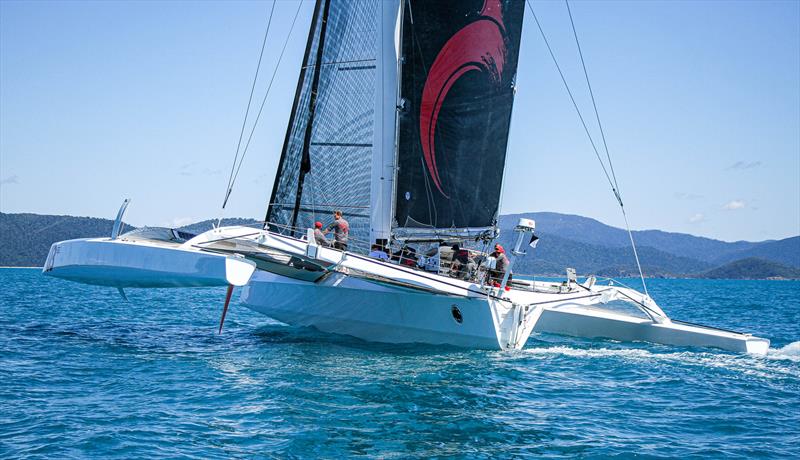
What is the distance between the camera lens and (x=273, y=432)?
653 cm

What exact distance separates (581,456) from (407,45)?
8389 millimetres

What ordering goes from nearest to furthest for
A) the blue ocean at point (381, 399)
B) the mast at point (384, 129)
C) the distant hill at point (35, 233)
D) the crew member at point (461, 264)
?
the blue ocean at point (381, 399)
the crew member at point (461, 264)
the mast at point (384, 129)
the distant hill at point (35, 233)

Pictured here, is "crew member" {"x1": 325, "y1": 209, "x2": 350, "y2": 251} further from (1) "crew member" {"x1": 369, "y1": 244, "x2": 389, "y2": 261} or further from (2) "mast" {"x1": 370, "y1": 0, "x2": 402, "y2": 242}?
(2) "mast" {"x1": 370, "y1": 0, "x2": 402, "y2": 242}

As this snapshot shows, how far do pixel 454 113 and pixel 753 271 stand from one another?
16345cm

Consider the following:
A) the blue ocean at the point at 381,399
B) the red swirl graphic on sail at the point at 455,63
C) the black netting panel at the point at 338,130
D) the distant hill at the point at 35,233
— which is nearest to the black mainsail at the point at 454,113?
the red swirl graphic on sail at the point at 455,63

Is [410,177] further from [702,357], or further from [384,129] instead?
[702,357]

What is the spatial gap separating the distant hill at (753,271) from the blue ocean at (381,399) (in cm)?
15853

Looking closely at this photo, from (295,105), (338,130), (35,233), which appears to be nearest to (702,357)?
(338,130)

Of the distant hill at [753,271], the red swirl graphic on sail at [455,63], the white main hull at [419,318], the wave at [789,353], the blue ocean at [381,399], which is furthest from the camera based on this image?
the distant hill at [753,271]

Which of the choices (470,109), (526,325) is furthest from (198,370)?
(470,109)

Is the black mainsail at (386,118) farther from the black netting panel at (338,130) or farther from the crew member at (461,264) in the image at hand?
the crew member at (461,264)

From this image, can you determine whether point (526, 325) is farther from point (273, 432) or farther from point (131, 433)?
point (131, 433)

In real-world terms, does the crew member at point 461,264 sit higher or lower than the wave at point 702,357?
higher

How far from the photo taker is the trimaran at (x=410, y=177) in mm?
11273
